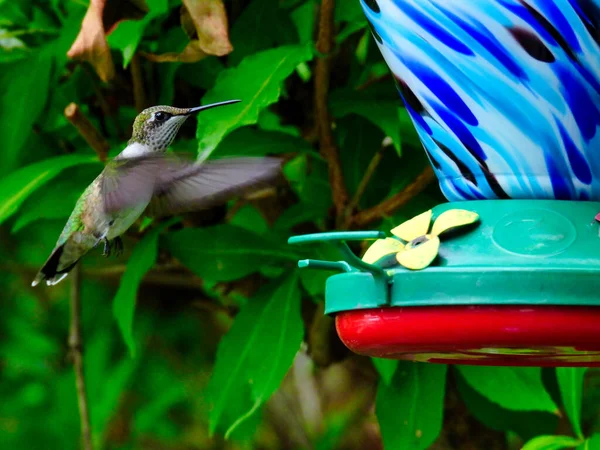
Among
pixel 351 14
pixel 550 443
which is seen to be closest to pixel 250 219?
pixel 351 14

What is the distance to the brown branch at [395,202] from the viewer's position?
2.17 metres

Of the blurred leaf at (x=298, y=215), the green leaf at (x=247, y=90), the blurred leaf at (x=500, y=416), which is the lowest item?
the blurred leaf at (x=500, y=416)

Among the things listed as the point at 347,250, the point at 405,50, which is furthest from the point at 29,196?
the point at 347,250

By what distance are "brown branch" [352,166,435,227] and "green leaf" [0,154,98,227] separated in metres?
0.60

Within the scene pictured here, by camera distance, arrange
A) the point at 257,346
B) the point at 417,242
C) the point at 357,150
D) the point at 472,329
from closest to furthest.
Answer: the point at 472,329, the point at 417,242, the point at 257,346, the point at 357,150

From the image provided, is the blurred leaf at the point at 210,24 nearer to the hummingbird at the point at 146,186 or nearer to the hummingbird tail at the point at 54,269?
the hummingbird at the point at 146,186

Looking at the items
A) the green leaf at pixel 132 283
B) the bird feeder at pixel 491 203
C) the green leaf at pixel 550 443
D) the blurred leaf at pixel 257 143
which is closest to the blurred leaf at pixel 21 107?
the green leaf at pixel 132 283

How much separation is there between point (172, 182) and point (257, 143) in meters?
0.24

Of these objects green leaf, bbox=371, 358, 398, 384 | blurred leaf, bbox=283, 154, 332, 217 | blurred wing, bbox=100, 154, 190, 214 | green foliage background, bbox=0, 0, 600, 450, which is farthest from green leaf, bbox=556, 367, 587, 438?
blurred wing, bbox=100, 154, 190, 214

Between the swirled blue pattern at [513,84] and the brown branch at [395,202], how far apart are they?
384 millimetres

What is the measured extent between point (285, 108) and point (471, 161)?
85cm

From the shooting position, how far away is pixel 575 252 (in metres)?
1.50

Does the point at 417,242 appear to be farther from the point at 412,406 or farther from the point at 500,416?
the point at 500,416

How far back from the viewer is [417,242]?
1589 millimetres
